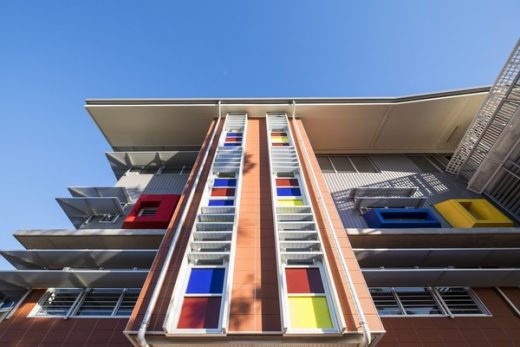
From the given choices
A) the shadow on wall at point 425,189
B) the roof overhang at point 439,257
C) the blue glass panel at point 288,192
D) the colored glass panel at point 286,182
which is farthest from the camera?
the shadow on wall at point 425,189

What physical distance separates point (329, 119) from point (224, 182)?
1079 centimetres

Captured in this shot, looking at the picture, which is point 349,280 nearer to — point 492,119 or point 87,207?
point 87,207

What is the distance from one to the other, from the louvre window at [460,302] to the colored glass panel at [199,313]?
26.1 ft

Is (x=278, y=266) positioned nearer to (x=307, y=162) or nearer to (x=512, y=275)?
(x=307, y=162)

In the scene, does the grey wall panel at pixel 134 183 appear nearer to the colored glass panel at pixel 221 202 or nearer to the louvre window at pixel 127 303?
the louvre window at pixel 127 303

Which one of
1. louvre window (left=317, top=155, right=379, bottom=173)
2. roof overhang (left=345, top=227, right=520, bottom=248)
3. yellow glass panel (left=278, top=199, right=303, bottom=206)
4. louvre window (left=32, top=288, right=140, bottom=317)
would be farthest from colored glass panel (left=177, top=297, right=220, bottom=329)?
louvre window (left=317, top=155, right=379, bottom=173)

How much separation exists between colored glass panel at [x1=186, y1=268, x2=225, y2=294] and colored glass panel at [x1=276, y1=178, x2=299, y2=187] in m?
5.18

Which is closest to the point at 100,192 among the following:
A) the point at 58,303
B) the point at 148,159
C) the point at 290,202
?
the point at 148,159

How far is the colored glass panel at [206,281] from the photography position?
21.5 ft

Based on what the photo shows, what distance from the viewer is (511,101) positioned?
1322cm

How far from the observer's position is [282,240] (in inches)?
320

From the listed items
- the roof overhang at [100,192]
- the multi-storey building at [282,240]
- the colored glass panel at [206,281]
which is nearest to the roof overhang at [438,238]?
the multi-storey building at [282,240]

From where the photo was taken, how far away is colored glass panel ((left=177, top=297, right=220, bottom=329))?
18.6ft

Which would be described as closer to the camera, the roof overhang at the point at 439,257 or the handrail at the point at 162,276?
the handrail at the point at 162,276
